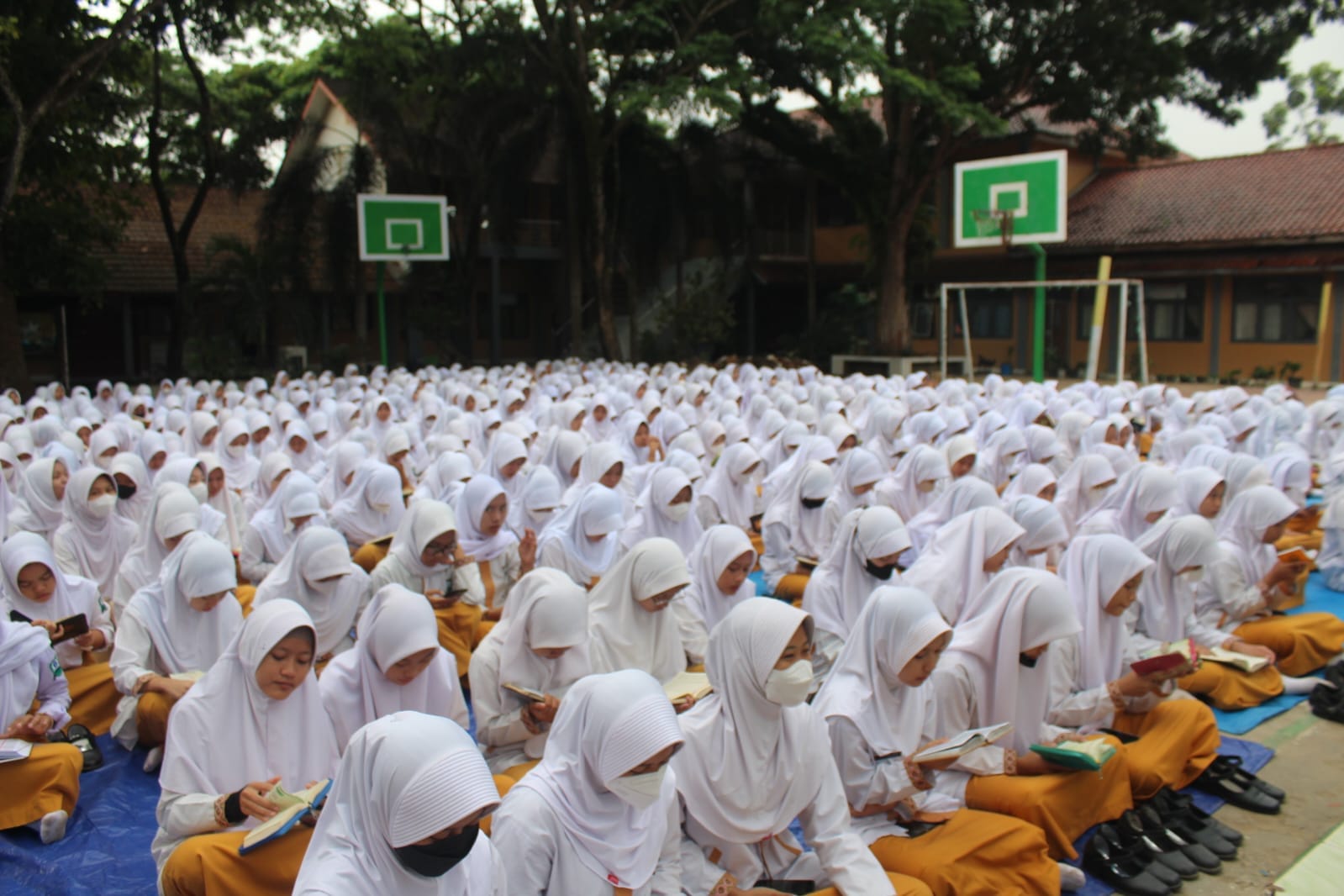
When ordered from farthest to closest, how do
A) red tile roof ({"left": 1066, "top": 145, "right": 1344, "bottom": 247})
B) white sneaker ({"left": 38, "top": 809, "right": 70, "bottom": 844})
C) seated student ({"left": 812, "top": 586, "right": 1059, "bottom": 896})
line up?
red tile roof ({"left": 1066, "top": 145, "right": 1344, "bottom": 247}) < white sneaker ({"left": 38, "top": 809, "right": 70, "bottom": 844}) < seated student ({"left": 812, "top": 586, "right": 1059, "bottom": 896})

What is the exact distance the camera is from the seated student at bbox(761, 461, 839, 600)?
238 inches

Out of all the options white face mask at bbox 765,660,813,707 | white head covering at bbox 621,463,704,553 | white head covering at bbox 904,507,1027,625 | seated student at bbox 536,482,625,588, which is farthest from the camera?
white head covering at bbox 621,463,704,553

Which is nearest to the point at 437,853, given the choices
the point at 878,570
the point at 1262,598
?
the point at 878,570

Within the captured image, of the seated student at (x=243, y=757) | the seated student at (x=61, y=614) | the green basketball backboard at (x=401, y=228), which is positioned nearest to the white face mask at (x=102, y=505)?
the seated student at (x=61, y=614)

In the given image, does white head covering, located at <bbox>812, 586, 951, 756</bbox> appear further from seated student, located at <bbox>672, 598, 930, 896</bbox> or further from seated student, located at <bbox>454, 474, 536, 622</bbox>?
seated student, located at <bbox>454, 474, 536, 622</bbox>

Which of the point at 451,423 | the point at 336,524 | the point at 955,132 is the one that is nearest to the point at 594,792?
the point at 336,524

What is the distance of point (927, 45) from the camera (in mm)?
16609

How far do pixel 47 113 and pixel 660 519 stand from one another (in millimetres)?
11320

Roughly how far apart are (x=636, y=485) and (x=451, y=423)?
7.51ft

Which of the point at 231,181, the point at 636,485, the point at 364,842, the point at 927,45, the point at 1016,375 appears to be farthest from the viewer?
the point at 1016,375

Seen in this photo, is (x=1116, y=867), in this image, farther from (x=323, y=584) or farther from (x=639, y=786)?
(x=323, y=584)

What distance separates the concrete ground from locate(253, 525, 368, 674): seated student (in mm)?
3239

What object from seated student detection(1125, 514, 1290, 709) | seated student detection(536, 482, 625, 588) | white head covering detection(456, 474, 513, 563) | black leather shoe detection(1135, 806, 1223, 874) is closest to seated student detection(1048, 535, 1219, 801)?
black leather shoe detection(1135, 806, 1223, 874)

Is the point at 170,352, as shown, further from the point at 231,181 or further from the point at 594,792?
the point at 594,792
